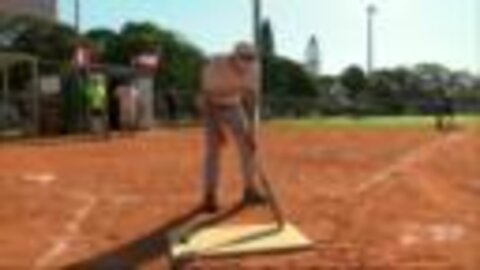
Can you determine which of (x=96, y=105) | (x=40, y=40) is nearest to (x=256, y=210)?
(x=96, y=105)

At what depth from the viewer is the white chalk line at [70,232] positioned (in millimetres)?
11086

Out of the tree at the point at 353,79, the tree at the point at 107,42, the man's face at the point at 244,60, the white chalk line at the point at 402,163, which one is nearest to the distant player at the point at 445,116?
the white chalk line at the point at 402,163

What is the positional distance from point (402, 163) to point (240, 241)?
8.54 metres

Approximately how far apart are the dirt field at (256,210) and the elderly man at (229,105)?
0.40 m

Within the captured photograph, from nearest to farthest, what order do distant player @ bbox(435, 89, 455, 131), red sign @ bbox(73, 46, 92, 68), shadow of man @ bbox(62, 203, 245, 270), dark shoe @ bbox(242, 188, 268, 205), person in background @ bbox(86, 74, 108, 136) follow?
shadow of man @ bbox(62, 203, 245, 270) < dark shoe @ bbox(242, 188, 268, 205) < person in background @ bbox(86, 74, 108, 136) < red sign @ bbox(73, 46, 92, 68) < distant player @ bbox(435, 89, 455, 131)

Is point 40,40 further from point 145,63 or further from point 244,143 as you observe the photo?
point 244,143

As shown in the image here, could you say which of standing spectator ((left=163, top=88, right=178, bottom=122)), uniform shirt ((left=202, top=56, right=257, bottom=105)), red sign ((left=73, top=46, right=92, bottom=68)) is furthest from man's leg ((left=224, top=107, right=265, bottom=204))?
standing spectator ((left=163, top=88, right=178, bottom=122))

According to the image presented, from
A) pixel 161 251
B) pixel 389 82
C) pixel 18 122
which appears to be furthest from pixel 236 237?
pixel 389 82

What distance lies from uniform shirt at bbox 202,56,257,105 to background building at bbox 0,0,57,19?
36.0 m

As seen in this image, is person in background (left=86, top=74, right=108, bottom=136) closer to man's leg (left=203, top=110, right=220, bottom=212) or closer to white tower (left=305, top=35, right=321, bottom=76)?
man's leg (left=203, top=110, right=220, bottom=212)

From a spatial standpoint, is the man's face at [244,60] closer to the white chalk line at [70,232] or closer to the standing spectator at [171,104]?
the white chalk line at [70,232]

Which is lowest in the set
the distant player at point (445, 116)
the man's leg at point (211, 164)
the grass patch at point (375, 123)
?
the grass patch at point (375, 123)

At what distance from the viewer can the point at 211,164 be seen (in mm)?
13406

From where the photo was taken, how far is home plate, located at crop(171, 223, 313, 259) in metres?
10.8
